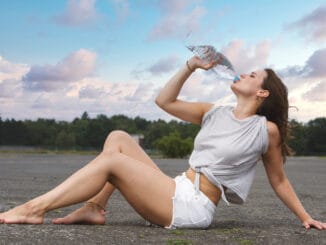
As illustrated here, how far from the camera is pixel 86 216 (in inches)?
189

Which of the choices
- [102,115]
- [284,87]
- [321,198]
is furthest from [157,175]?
[102,115]

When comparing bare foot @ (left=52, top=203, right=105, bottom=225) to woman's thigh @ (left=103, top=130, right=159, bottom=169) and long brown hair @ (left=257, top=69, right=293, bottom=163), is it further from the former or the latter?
long brown hair @ (left=257, top=69, right=293, bottom=163)

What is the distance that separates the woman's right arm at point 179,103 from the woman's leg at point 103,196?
453mm

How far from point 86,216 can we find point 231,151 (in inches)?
53.3

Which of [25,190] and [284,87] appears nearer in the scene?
[284,87]

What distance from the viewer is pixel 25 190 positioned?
32.4 feet

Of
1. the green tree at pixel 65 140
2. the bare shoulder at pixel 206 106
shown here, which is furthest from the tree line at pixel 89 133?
the bare shoulder at pixel 206 106

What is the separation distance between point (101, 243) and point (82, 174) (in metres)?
0.77

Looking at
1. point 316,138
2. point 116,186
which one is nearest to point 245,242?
point 116,186

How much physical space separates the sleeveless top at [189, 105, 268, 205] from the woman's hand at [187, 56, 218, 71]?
0.46 meters

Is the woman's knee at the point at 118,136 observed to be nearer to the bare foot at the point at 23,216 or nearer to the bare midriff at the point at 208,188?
the bare midriff at the point at 208,188

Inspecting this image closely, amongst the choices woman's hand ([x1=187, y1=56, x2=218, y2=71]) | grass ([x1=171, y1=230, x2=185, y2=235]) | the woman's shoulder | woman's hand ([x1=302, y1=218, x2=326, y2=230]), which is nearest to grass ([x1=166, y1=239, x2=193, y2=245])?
grass ([x1=171, y1=230, x2=185, y2=235])

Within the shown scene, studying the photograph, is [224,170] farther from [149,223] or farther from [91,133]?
[91,133]

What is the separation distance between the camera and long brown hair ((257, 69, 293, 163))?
480cm
